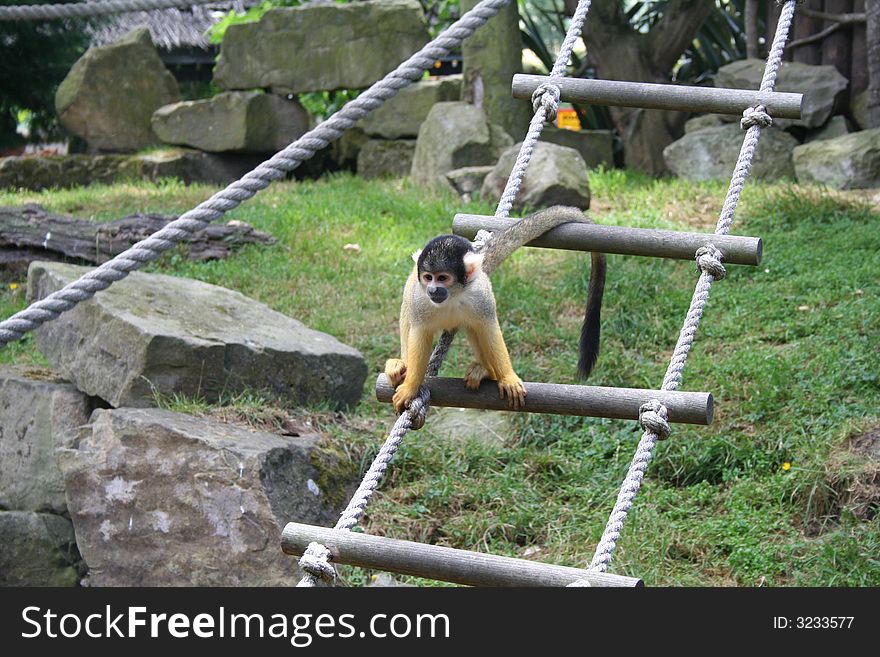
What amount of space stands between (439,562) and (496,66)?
23.4 ft

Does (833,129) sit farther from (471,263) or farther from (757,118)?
(471,263)

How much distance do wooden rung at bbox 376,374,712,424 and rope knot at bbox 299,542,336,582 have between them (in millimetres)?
727

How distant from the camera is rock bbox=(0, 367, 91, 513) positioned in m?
4.91

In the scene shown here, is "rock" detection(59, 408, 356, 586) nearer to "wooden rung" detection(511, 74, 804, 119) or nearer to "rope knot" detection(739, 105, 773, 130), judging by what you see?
"wooden rung" detection(511, 74, 804, 119)

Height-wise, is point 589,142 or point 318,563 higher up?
point 318,563

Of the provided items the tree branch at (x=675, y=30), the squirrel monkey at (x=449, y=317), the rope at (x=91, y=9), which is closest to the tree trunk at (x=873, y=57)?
the tree branch at (x=675, y=30)

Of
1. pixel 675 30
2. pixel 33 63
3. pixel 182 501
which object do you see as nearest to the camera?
pixel 182 501

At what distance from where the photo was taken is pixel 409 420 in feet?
9.09

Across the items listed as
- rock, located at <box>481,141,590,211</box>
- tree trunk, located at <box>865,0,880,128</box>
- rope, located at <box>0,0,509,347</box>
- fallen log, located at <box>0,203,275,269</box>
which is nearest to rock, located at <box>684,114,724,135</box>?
tree trunk, located at <box>865,0,880,128</box>

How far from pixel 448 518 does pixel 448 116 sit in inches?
188

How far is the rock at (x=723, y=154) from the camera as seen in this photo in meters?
7.59

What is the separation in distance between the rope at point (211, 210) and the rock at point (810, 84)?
4.81 m

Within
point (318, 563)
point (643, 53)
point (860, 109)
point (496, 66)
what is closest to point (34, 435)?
point (318, 563)

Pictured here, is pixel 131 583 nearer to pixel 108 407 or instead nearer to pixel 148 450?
pixel 148 450
